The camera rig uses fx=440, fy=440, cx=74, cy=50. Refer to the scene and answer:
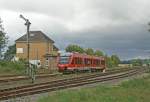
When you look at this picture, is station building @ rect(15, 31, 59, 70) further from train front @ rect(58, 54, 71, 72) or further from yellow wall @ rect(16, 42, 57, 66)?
train front @ rect(58, 54, 71, 72)

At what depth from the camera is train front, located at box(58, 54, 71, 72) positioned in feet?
176

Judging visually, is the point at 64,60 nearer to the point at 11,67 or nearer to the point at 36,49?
the point at 11,67

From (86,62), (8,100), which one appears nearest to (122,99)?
(8,100)

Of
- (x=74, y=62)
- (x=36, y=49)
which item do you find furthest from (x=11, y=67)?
(x=36, y=49)

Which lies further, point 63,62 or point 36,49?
point 36,49

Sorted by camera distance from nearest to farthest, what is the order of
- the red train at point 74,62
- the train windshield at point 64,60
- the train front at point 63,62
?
the train front at point 63,62
the red train at point 74,62
the train windshield at point 64,60

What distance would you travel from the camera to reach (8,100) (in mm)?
19156

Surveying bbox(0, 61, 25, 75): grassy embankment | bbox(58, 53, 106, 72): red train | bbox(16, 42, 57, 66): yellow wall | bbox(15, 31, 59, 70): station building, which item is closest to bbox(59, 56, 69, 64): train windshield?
bbox(58, 53, 106, 72): red train

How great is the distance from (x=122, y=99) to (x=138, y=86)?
29.7 ft

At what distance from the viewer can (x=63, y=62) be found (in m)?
54.6

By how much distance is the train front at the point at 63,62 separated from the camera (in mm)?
Answer: 53719

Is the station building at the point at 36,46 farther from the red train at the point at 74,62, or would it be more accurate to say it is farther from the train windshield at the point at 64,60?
the train windshield at the point at 64,60

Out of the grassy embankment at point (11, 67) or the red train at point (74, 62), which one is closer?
the red train at point (74, 62)

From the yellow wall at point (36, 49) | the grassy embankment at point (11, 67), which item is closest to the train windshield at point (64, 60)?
the grassy embankment at point (11, 67)
